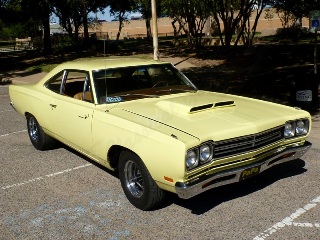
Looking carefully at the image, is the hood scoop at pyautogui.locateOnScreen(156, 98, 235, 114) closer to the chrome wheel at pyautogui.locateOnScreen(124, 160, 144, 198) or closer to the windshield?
the windshield

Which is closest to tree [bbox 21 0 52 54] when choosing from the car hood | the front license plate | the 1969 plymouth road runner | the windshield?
the 1969 plymouth road runner

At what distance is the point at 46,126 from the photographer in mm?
5824

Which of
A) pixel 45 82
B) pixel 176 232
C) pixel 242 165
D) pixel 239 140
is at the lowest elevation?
pixel 176 232

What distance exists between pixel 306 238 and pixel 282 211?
1.80ft

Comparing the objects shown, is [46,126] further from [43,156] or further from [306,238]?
[306,238]

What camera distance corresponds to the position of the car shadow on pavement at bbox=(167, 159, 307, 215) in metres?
4.33

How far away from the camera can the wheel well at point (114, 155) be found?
4.38 metres

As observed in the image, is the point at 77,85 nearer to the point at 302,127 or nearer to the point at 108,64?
the point at 108,64

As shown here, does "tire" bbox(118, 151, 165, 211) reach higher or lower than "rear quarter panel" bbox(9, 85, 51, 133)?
lower

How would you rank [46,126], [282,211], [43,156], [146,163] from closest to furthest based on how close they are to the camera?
1. [146,163]
2. [282,211]
3. [46,126]
4. [43,156]

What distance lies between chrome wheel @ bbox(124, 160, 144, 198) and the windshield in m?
0.91

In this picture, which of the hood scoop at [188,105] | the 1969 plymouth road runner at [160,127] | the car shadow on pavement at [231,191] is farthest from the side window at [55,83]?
the car shadow on pavement at [231,191]

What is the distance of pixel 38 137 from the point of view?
20.7 ft

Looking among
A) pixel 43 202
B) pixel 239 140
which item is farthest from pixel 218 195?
pixel 43 202
